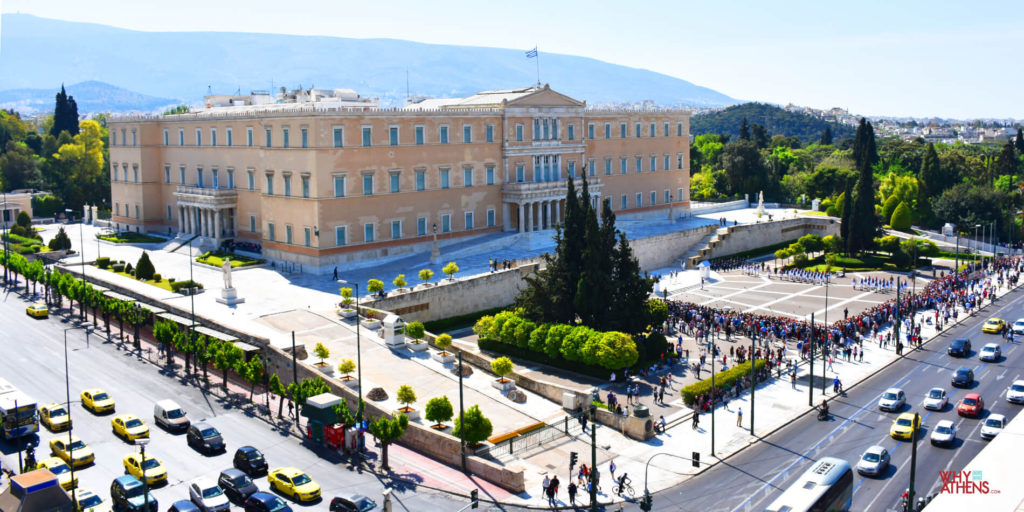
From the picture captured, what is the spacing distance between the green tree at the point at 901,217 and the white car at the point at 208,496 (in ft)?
257

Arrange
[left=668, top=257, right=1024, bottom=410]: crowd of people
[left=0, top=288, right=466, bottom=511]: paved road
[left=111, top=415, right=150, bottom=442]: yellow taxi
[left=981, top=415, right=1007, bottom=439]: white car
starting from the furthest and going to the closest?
[left=668, top=257, right=1024, bottom=410]: crowd of people < [left=111, top=415, right=150, bottom=442]: yellow taxi < [left=981, top=415, right=1007, bottom=439]: white car < [left=0, top=288, right=466, bottom=511]: paved road

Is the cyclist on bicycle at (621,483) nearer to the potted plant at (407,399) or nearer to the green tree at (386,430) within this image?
the green tree at (386,430)

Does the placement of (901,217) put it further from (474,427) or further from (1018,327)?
(474,427)

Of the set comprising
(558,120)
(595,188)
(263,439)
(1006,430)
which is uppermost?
(558,120)

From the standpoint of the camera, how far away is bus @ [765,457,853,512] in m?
26.1

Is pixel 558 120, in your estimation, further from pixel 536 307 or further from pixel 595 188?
pixel 536 307

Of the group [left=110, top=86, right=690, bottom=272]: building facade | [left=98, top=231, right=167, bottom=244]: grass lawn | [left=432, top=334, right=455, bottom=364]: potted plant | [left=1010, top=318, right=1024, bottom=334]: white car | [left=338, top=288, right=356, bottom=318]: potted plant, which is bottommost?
[left=1010, top=318, right=1024, bottom=334]: white car

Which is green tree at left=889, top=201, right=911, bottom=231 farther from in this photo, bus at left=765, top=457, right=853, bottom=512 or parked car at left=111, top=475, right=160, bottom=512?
parked car at left=111, top=475, right=160, bottom=512

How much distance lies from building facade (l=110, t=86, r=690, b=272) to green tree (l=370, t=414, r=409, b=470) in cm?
3112

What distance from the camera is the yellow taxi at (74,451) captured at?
34875 millimetres

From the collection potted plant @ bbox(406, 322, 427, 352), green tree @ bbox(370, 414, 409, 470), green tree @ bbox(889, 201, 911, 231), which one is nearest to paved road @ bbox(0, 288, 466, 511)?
green tree @ bbox(370, 414, 409, 470)

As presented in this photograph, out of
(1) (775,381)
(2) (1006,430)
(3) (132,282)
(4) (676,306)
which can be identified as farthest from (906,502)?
(3) (132,282)

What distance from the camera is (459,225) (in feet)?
245

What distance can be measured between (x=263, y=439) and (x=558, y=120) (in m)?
50.5
